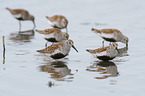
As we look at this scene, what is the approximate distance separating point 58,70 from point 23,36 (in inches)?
381

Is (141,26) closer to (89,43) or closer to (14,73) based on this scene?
(89,43)

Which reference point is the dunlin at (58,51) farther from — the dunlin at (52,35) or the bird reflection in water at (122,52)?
the dunlin at (52,35)

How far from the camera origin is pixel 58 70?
48.2 ft

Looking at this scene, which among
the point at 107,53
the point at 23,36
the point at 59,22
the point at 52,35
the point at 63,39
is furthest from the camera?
the point at 59,22

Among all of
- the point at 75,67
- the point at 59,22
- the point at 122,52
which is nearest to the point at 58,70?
the point at 75,67

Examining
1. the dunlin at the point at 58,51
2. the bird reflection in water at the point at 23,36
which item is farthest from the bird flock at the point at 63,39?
the bird reflection in water at the point at 23,36

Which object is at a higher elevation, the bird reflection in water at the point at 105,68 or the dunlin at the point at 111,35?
the dunlin at the point at 111,35

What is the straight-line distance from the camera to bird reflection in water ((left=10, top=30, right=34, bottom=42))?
2263 centimetres

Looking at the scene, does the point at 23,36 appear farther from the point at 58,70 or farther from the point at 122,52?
the point at 58,70

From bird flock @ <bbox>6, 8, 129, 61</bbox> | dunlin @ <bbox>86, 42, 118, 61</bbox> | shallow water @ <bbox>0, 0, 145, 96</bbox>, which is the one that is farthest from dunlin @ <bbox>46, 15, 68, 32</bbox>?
dunlin @ <bbox>86, 42, 118, 61</bbox>

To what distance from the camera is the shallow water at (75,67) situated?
12.1 metres

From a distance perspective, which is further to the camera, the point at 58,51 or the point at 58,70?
the point at 58,51

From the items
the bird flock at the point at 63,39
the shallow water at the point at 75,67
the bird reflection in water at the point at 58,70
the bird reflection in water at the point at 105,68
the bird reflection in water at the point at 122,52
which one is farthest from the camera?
the bird reflection in water at the point at 122,52

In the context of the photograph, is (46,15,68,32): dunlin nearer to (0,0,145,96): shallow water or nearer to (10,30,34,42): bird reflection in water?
(0,0,145,96): shallow water
